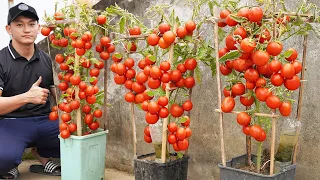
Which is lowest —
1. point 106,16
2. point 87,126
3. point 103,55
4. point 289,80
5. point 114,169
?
point 114,169

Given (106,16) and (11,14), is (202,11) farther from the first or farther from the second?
(11,14)

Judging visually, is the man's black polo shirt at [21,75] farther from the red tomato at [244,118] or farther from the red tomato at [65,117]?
the red tomato at [244,118]

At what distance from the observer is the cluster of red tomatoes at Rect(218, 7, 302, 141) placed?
1.99 meters

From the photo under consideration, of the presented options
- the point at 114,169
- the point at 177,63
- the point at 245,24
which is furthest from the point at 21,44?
the point at 245,24

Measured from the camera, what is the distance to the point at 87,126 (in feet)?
11.0

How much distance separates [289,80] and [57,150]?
7.98 ft

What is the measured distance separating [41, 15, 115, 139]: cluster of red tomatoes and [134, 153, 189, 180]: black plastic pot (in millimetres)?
677

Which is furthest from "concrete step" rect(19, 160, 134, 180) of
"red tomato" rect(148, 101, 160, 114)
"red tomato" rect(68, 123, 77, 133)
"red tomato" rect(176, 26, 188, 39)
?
"red tomato" rect(176, 26, 188, 39)

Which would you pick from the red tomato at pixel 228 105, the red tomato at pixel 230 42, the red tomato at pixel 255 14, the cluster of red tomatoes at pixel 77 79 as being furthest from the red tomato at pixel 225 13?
the cluster of red tomatoes at pixel 77 79

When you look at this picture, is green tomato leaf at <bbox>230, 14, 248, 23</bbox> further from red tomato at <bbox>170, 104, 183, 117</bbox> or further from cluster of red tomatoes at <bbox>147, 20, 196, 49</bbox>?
red tomato at <bbox>170, 104, 183, 117</bbox>

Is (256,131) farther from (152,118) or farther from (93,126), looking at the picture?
(93,126)

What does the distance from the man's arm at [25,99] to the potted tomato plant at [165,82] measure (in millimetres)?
780

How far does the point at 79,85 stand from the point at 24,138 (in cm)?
81

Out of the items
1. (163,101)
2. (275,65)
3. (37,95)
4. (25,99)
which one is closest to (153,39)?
(163,101)
